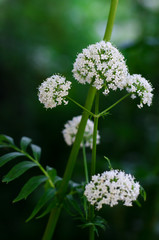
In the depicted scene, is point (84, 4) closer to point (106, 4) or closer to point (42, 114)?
point (106, 4)

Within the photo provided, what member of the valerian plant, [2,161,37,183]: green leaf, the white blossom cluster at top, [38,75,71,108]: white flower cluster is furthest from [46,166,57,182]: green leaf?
the white blossom cluster at top

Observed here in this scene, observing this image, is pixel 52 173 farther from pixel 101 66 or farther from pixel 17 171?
pixel 101 66

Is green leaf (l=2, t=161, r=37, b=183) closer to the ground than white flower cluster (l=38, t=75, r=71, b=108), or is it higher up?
closer to the ground

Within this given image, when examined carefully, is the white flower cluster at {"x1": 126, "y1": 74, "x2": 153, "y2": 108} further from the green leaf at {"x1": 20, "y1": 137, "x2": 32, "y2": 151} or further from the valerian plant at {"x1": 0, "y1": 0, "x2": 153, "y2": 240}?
the green leaf at {"x1": 20, "y1": 137, "x2": 32, "y2": 151}

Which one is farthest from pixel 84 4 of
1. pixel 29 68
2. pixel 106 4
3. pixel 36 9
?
pixel 29 68

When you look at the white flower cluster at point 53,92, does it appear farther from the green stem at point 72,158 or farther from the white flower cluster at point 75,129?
the white flower cluster at point 75,129

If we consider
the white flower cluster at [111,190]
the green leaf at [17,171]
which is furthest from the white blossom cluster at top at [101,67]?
the green leaf at [17,171]
